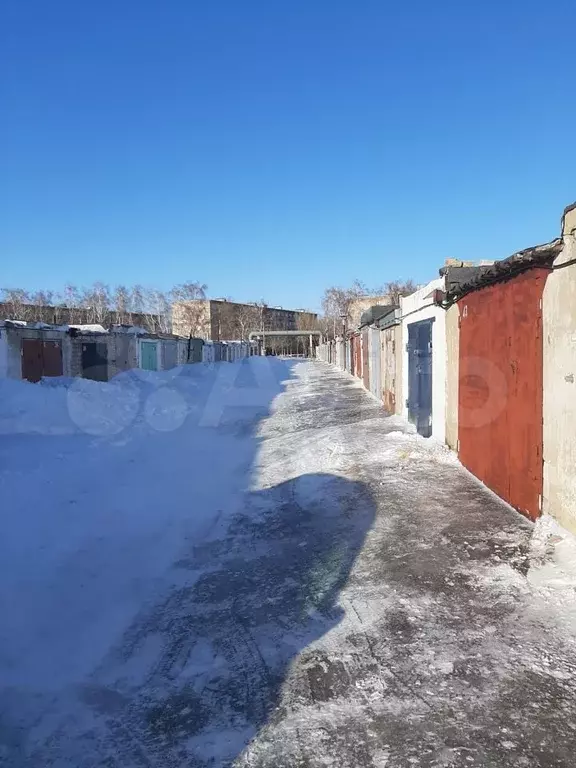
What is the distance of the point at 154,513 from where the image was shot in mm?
6613

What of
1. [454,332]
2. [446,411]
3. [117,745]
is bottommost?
[117,745]

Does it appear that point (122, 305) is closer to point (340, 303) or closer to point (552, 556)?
point (340, 303)

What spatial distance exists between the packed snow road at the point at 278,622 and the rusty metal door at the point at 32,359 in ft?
43.0

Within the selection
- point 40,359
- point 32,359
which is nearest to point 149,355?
point 40,359

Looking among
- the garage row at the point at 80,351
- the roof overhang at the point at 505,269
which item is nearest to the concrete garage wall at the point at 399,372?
the roof overhang at the point at 505,269

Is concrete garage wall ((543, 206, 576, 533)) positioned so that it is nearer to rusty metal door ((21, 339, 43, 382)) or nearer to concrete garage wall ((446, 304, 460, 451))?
concrete garage wall ((446, 304, 460, 451))

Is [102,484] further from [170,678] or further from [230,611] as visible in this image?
[170,678]

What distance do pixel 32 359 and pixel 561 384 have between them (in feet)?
64.7

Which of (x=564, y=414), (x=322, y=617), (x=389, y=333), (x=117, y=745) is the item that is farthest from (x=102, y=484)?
(x=389, y=333)

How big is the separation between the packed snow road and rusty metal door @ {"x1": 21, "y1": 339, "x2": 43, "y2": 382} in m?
13.1

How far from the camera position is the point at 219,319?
81.2m

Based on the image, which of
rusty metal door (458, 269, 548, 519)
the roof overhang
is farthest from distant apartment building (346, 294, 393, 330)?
rusty metal door (458, 269, 548, 519)

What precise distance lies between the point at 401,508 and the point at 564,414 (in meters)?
2.18

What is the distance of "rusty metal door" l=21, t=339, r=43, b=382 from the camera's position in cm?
2000
